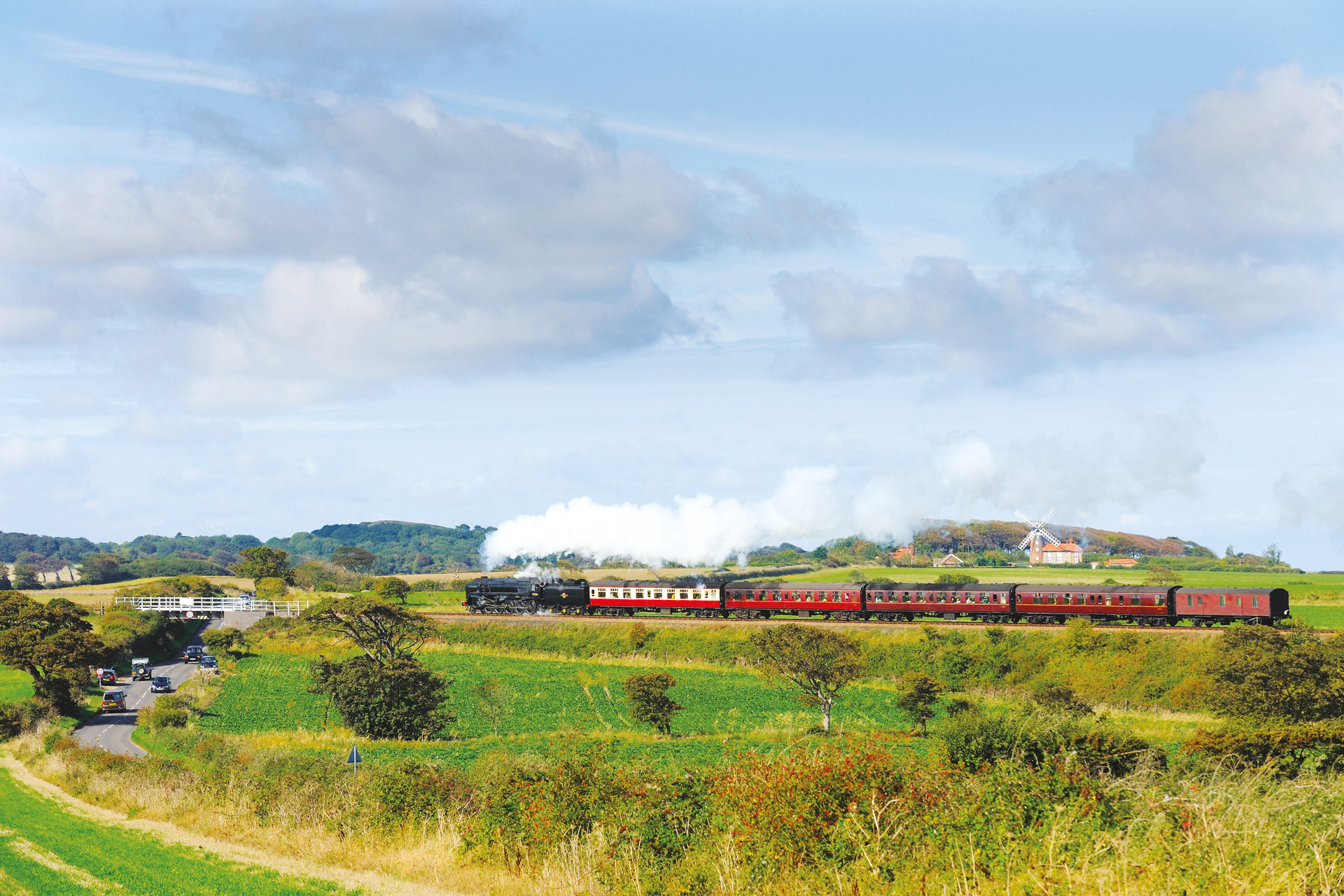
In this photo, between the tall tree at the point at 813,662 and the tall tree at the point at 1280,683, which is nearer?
the tall tree at the point at 1280,683

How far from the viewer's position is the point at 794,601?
8012 cm

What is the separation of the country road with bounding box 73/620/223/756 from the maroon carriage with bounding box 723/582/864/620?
43.2 meters

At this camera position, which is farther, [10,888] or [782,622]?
[782,622]

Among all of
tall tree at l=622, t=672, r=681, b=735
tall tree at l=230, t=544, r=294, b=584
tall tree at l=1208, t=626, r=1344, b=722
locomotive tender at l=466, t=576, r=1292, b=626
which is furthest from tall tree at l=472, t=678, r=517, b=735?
tall tree at l=230, t=544, r=294, b=584

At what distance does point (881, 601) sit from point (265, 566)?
3976 inches

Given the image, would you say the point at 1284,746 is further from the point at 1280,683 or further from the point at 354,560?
the point at 354,560

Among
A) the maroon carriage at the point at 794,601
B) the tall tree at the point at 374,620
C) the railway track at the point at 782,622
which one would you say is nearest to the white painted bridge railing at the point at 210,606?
the railway track at the point at 782,622

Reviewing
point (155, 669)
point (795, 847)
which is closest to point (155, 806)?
point (795, 847)

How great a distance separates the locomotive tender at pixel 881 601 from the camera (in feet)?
221

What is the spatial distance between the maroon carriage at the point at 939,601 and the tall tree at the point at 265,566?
94.5 m

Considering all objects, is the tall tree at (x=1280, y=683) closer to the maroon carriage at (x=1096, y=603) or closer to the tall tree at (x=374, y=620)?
the maroon carriage at (x=1096, y=603)

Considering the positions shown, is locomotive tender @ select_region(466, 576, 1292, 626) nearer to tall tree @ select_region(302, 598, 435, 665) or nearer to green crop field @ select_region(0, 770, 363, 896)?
tall tree @ select_region(302, 598, 435, 665)

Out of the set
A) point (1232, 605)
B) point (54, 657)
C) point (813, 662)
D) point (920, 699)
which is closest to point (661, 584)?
point (813, 662)

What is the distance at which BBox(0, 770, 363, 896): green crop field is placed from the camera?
19.5 meters
